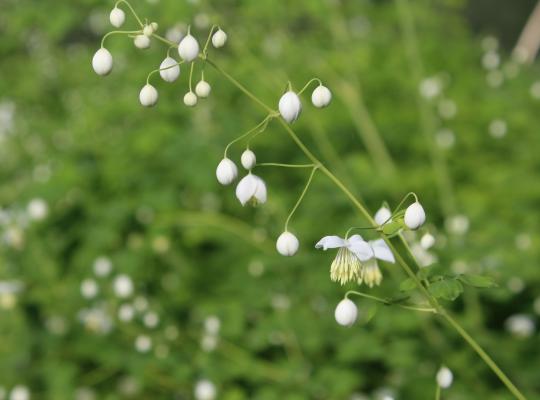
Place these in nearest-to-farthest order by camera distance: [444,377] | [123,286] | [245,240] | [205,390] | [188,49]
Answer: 1. [188,49]
2. [444,377]
3. [205,390]
4. [123,286]
5. [245,240]

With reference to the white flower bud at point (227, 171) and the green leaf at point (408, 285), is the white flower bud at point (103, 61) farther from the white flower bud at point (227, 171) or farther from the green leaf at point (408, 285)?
the green leaf at point (408, 285)

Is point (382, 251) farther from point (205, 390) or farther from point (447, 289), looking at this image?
point (205, 390)

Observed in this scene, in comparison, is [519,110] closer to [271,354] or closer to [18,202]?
[271,354]

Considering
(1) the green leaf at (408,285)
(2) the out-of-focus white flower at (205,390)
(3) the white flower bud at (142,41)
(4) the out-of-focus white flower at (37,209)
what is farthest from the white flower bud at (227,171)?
(4) the out-of-focus white flower at (37,209)

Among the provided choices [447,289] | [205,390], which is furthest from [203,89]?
[205,390]

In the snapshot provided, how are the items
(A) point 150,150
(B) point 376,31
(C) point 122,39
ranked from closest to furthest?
(C) point 122,39
(A) point 150,150
(B) point 376,31

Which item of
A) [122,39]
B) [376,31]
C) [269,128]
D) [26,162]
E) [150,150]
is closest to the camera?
[122,39]

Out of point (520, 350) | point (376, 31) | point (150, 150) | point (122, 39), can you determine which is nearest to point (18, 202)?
point (150, 150)

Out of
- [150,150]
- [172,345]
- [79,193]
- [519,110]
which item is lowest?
[172,345]
